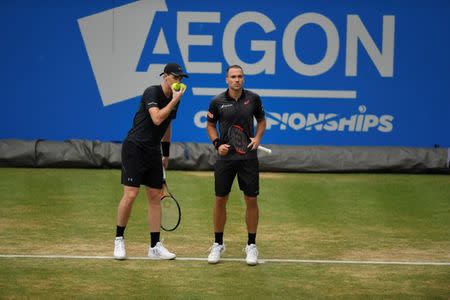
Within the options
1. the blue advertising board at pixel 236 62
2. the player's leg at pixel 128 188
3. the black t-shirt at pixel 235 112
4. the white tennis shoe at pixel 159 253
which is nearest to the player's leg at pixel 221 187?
the black t-shirt at pixel 235 112

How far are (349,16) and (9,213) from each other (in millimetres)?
8399

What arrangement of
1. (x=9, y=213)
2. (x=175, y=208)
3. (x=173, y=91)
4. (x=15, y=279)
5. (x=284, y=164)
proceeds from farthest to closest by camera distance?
(x=284, y=164) < (x=9, y=213) < (x=175, y=208) < (x=173, y=91) < (x=15, y=279)

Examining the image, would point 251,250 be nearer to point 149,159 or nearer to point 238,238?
point 149,159

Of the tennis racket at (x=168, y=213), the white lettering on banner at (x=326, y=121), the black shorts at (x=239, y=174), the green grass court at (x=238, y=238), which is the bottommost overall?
the green grass court at (x=238, y=238)

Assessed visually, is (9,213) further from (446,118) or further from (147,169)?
(446,118)

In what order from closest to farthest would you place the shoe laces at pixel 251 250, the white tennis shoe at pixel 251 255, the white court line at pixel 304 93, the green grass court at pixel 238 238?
the green grass court at pixel 238 238, the white tennis shoe at pixel 251 255, the shoe laces at pixel 251 250, the white court line at pixel 304 93

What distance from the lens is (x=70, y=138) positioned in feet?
60.2

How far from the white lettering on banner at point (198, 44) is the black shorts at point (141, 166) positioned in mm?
8194

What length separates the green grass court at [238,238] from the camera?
341 inches

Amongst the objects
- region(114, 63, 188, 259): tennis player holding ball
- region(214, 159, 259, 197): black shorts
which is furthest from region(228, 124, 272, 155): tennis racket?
region(114, 63, 188, 259): tennis player holding ball

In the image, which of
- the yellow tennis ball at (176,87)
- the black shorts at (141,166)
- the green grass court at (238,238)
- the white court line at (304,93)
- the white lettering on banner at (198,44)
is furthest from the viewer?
the white court line at (304,93)

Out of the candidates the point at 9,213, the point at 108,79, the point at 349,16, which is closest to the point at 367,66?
the point at 349,16

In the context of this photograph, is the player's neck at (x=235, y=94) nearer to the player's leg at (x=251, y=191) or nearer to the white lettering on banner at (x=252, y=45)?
the player's leg at (x=251, y=191)

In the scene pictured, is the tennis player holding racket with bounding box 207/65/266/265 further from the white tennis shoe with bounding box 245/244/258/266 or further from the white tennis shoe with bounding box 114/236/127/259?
the white tennis shoe with bounding box 114/236/127/259
